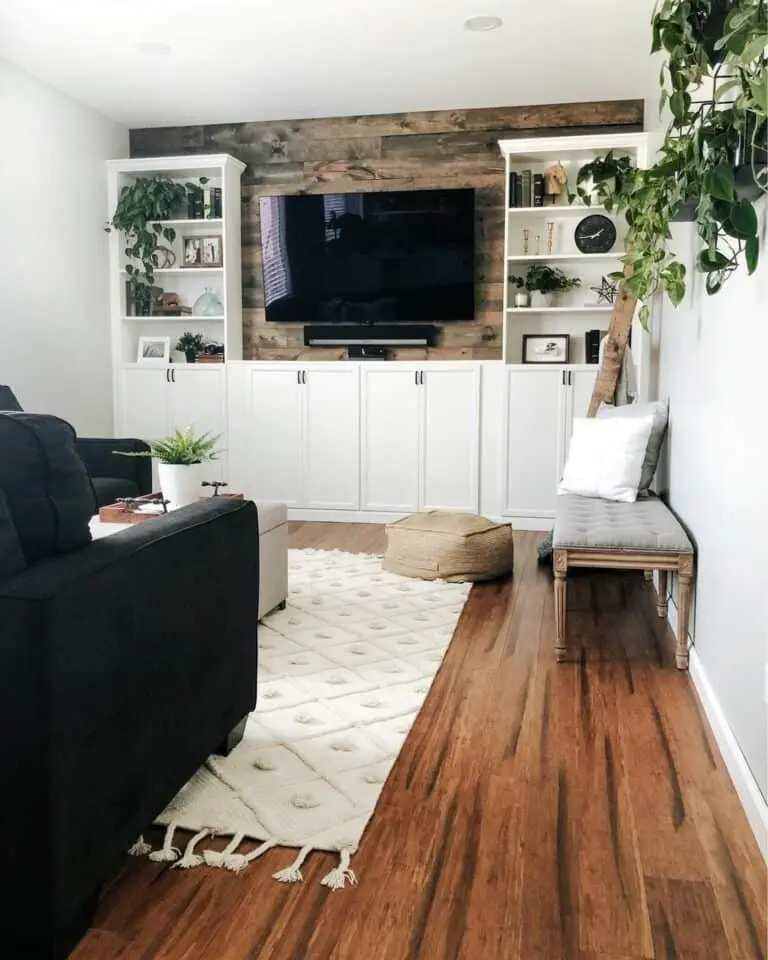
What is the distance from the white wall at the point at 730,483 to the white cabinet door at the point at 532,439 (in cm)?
185

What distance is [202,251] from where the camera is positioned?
610 centimetres

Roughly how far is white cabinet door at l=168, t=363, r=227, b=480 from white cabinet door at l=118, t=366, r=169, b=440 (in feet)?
0.18

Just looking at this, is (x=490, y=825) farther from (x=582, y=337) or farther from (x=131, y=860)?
(x=582, y=337)

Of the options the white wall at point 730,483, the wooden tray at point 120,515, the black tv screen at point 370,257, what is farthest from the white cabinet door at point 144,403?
the white wall at point 730,483

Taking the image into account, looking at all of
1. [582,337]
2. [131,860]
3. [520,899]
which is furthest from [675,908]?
[582,337]

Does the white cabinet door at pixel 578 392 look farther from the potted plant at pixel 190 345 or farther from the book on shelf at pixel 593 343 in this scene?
the potted plant at pixel 190 345

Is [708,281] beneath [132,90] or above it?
beneath

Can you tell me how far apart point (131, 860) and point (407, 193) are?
4676 mm

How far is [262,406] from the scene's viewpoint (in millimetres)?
5961

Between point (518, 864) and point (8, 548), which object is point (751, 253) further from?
point (8, 548)

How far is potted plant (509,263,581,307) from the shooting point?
558 cm

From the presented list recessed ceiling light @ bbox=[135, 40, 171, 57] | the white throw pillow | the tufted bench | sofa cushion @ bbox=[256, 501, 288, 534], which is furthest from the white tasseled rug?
recessed ceiling light @ bbox=[135, 40, 171, 57]

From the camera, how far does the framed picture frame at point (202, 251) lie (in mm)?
6062

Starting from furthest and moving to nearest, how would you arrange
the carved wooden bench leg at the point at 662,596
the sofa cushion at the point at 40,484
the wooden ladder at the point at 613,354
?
1. the wooden ladder at the point at 613,354
2. the carved wooden bench leg at the point at 662,596
3. the sofa cushion at the point at 40,484
